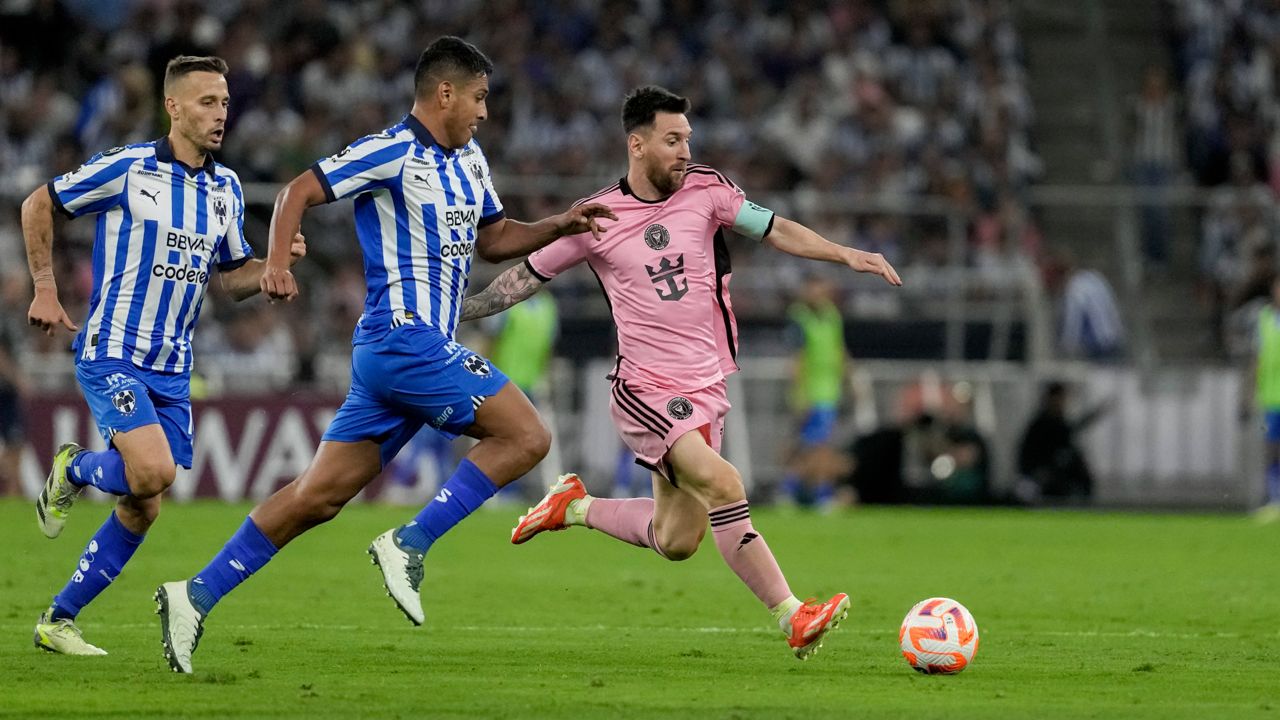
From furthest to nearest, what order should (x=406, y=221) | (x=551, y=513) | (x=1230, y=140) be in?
(x=1230, y=140) < (x=551, y=513) < (x=406, y=221)

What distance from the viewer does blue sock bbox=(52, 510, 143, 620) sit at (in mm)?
8547

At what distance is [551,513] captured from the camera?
31.1 ft

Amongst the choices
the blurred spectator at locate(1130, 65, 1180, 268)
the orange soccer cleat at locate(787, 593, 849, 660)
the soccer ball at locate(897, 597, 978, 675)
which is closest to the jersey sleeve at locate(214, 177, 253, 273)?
the orange soccer cleat at locate(787, 593, 849, 660)

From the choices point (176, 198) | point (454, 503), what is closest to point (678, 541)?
point (454, 503)

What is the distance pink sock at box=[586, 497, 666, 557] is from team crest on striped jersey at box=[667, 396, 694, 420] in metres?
0.66

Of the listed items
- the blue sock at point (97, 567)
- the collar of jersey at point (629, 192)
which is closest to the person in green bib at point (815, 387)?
the collar of jersey at point (629, 192)

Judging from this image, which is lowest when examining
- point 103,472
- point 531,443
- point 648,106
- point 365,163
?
point 103,472

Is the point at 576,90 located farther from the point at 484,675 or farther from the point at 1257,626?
the point at 484,675

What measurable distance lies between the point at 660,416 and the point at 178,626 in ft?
7.54

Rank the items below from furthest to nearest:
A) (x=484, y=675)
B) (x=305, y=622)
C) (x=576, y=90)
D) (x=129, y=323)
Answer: (x=576, y=90)
(x=305, y=622)
(x=129, y=323)
(x=484, y=675)

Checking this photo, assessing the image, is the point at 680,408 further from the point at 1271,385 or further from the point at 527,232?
the point at 1271,385

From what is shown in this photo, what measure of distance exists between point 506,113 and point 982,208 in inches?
241

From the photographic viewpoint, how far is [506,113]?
2489cm

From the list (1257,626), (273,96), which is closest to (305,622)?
(1257,626)
